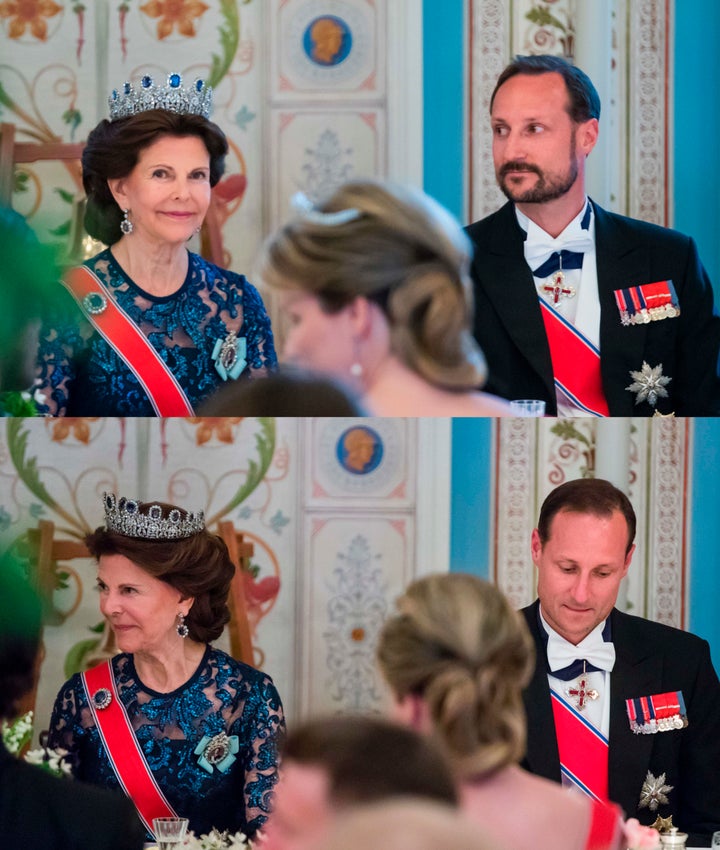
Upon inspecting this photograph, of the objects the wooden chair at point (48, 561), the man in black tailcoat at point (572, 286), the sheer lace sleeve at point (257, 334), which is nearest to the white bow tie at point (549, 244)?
the man in black tailcoat at point (572, 286)

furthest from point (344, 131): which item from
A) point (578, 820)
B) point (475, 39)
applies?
point (578, 820)

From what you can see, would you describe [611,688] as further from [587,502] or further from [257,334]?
[257,334]

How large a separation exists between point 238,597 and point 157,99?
0.94 meters

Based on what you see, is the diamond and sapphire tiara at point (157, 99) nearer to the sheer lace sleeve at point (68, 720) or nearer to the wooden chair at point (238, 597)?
the wooden chair at point (238, 597)

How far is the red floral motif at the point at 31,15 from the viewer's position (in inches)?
112

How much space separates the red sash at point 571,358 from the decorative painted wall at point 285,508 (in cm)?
30

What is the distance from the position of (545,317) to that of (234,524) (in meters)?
0.73

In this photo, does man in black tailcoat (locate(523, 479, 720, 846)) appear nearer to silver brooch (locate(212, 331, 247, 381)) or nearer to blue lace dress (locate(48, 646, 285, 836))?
blue lace dress (locate(48, 646, 285, 836))

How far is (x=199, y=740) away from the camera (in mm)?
2551

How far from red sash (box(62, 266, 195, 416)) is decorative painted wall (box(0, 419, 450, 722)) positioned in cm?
22

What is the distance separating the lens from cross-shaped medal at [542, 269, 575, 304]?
8.47ft

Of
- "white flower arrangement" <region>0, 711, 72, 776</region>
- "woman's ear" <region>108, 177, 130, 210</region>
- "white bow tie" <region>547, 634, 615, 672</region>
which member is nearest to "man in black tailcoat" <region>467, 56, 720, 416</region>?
"white bow tie" <region>547, 634, 615, 672</region>

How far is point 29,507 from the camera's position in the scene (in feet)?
9.26

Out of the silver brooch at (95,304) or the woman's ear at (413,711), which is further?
the silver brooch at (95,304)
